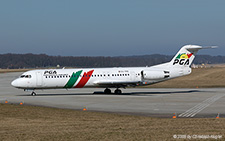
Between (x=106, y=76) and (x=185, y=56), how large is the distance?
10688 millimetres

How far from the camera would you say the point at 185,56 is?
41719mm

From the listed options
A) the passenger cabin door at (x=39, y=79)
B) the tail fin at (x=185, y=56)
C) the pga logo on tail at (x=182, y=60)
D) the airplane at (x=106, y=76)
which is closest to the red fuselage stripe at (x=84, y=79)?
the airplane at (x=106, y=76)

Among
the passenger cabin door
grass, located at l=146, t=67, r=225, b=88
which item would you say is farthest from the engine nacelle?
grass, located at l=146, t=67, r=225, b=88

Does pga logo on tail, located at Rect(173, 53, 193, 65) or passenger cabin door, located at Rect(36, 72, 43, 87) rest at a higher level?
pga logo on tail, located at Rect(173, 53, 193, 65)

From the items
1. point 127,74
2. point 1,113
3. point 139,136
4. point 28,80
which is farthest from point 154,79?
point 139,136

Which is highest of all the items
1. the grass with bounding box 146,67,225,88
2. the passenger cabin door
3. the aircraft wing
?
the passenger cabin door

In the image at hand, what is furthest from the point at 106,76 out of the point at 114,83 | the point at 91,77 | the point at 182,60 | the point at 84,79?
the point at 182,60

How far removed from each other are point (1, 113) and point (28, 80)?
13.9 m

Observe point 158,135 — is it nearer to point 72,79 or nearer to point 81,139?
point 81,139

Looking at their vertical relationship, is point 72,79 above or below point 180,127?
above

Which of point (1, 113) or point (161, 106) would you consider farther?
point (161, 106)

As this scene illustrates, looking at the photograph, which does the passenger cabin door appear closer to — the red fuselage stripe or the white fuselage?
the white fuselage

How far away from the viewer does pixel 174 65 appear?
41.5 m

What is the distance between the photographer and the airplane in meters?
37.9
